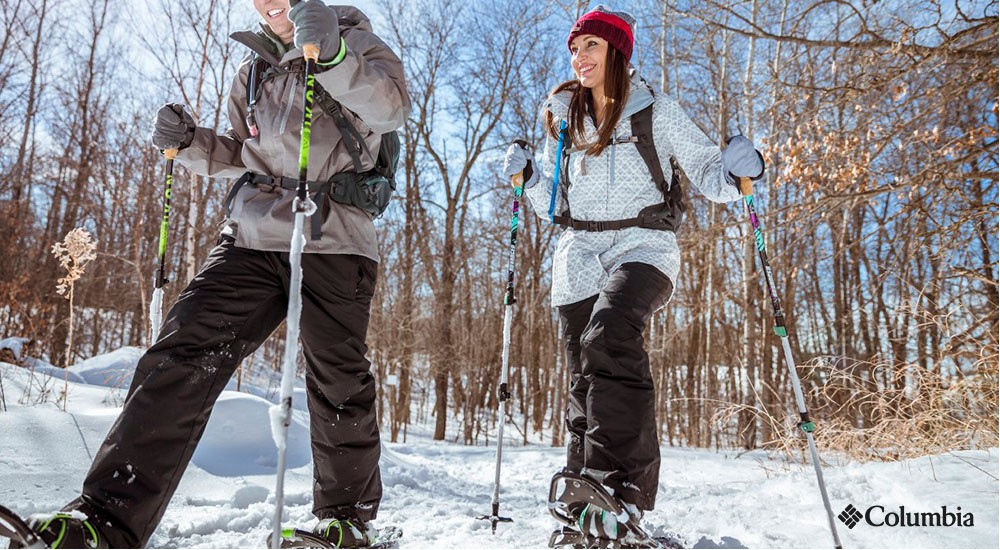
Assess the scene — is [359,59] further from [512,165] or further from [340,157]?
[512,165]

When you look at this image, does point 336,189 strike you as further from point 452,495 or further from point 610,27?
point 452,495

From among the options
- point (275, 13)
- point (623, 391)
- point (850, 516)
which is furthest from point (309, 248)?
point (850, 516)

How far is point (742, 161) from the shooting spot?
2684 mm

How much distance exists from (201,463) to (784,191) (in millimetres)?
14630

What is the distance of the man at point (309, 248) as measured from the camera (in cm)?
194

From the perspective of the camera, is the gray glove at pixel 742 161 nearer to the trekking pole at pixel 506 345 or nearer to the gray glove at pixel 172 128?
the trekking pole at pixel 506 345

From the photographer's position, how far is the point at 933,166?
17.8 ft

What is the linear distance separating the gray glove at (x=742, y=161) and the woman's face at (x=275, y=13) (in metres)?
1.87

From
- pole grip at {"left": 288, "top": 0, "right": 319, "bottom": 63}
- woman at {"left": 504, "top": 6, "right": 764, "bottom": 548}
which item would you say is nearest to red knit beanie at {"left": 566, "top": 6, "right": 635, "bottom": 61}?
woman at {"left": 504, "top": 6, "right": 764, "bottom": 548}

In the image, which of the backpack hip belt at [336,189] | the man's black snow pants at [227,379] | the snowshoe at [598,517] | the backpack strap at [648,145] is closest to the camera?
the man's black snow pants at [227,379]

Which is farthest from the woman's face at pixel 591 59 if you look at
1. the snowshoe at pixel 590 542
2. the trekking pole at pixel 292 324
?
the snowshoe at pixel 590 542

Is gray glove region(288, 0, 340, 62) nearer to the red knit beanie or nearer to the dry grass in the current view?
the red knit beanie

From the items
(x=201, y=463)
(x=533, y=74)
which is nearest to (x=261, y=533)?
(x=201, y=463)

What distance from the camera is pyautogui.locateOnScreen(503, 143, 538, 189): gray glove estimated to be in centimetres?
318
